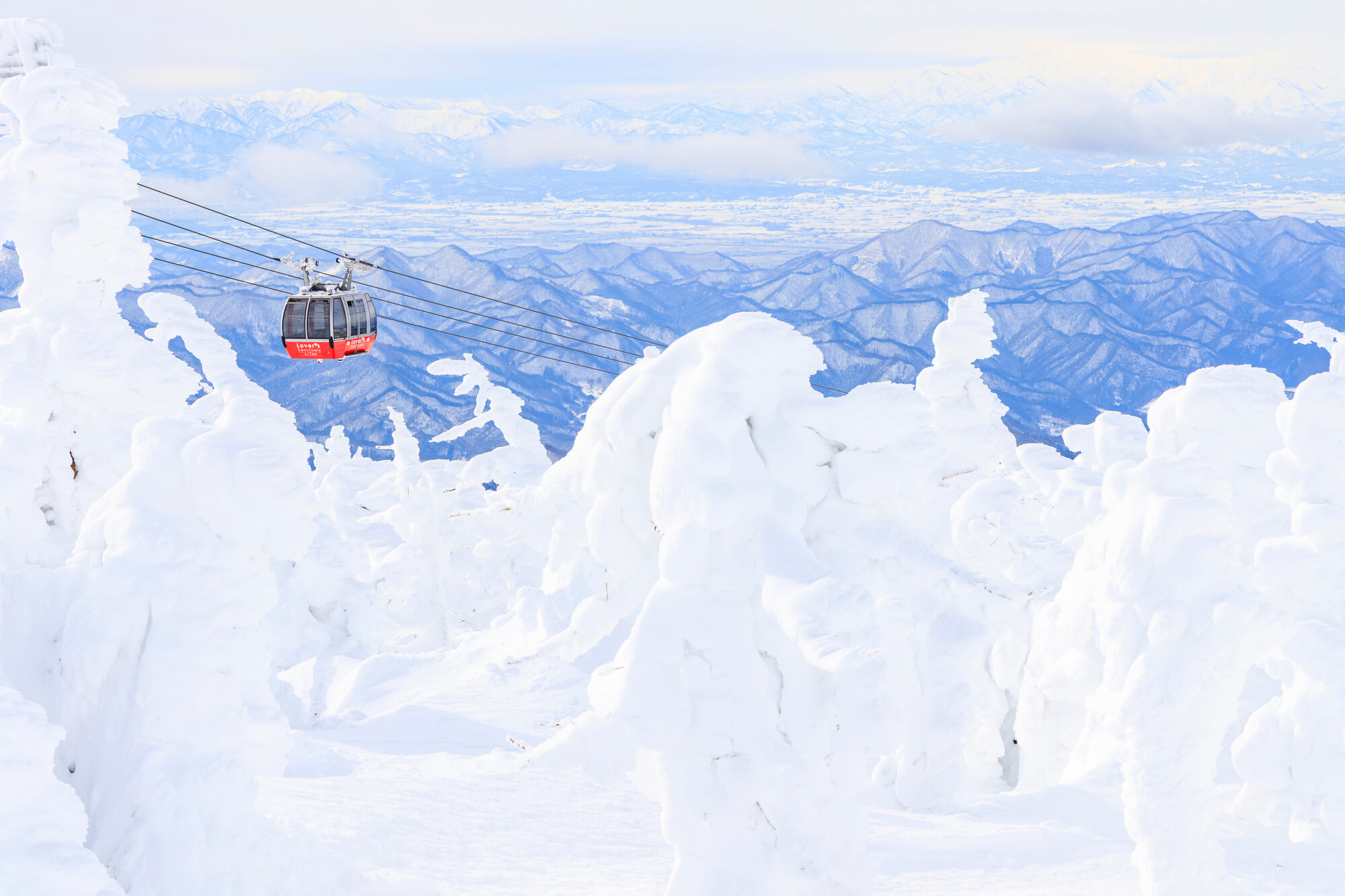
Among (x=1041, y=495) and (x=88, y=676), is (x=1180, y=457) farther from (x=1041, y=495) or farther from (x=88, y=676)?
(x=1041, y=495)

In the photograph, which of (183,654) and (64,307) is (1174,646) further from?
(64,307)

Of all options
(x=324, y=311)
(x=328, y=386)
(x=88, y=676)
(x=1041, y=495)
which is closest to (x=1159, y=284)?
(x=328, y=386)

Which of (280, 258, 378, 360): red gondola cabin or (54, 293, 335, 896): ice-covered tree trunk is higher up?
(280, 258, 378, 360): red gondola cabin

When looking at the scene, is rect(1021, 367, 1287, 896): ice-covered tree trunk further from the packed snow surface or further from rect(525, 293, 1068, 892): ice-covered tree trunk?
rect(525, 293, 1068, 892): ice-covered tree trunk

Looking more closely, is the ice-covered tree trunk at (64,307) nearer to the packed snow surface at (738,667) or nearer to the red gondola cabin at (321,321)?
the packed snow surface at (738,667)

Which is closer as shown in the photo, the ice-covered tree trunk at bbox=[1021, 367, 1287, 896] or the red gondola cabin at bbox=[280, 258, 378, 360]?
the ice-covered tree trunk at bbox=[1021, 367, 1287, 896]

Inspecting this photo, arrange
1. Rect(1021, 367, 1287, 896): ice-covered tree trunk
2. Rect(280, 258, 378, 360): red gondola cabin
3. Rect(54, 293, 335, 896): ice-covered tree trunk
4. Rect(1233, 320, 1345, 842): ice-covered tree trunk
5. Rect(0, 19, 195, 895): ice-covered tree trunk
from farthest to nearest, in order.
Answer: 1. Rect(280, 258, 378, 360): red gondola cabin
2. Rect(0, 19, 195, 895): ice-covered tree trunk
3. Rect(1233, 320, 1345, 842): ice-covered tree trunk
4. Rect(1021, 367, 1287, 896): ice-covered tree trunk
5. Rect(54, 293, 335, 896): ice-covered tree trunk

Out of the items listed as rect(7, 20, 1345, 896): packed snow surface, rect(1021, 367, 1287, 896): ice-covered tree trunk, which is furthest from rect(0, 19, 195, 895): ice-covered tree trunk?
rect(1021, 367, 1287, 896): ice-covered tree trunk

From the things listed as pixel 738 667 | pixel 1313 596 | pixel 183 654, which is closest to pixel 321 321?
pixel 183 654

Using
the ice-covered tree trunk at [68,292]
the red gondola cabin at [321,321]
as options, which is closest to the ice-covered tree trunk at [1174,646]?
the ice-covered tree trunk at [68,292]
